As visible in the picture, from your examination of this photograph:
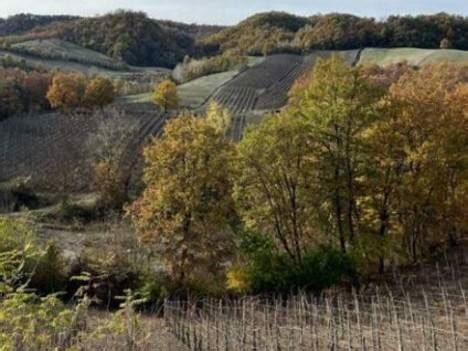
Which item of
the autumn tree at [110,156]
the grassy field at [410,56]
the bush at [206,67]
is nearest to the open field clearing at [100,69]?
the bush at [206,67]

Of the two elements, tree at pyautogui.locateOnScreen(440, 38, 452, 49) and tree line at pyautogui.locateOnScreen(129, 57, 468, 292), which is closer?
tree line at pyautogui.locateOnScreen(129, 57, 468, 292)

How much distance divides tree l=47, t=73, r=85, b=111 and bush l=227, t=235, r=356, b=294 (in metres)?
43.1

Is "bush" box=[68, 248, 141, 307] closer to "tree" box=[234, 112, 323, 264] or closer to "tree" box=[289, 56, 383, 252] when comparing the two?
"tree" box=[234, 112, 323, 264]

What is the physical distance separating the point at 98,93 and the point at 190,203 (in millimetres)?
42948

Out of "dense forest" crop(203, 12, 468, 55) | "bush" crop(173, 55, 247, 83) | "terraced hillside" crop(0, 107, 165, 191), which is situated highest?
"dense forest" crop(203, 12, 468, 55)

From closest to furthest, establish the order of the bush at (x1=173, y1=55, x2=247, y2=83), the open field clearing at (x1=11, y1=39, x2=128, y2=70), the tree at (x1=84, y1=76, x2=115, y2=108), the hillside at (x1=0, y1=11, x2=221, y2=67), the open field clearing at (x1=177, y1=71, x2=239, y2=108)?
the tree at (x1=84, y1=76, x2=115, y2=108) → the open field clearing at (x1=177, y1=71, x2=239, y2=108) → the bush at (x1=173, y1=55, x2=247, y2=83) → the open field clearing at (x1=11, y1=39, x2=128, y2=70) → the hillside at (x1=0, y1=11, x2=221, y2=67)

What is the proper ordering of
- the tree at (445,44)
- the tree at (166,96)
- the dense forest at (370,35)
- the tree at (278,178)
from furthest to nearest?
1. the dense forest at (370,35)
2. the tree at (445,44)
3. the tree at (166,96)
4. the tree at (278,178)

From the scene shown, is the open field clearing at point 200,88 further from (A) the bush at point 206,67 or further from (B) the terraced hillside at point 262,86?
(A) the bush at point 206,67

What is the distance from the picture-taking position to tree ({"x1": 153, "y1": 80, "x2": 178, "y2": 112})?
2825 inches

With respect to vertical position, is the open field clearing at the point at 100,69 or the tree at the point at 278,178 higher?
the tree at the point at 278,178

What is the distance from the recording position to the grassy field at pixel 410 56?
8950cm

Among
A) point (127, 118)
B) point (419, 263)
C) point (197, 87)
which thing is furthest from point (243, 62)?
point (419, 263)

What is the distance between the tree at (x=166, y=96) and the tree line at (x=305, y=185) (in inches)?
1552

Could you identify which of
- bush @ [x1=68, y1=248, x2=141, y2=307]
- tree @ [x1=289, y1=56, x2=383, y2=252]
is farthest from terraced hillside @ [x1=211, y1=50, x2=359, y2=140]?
tree @ [x1=289, y1=56, x2=383, y2=252]
